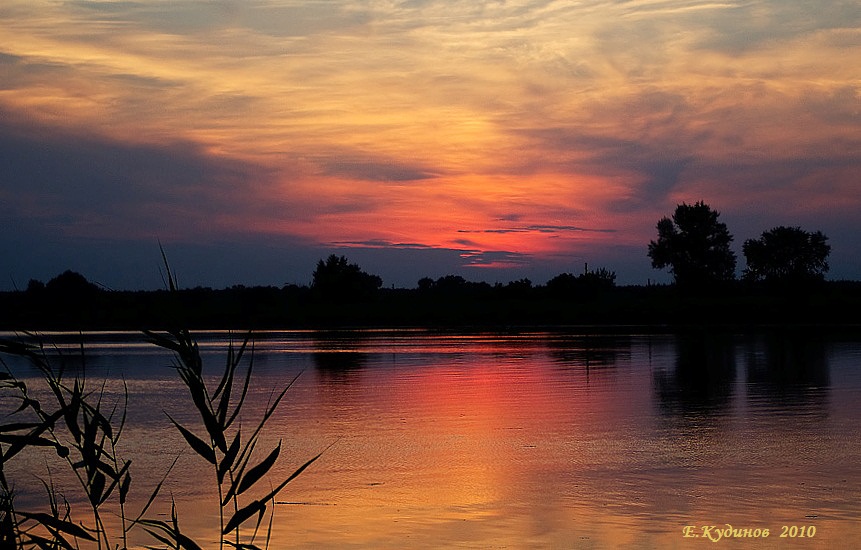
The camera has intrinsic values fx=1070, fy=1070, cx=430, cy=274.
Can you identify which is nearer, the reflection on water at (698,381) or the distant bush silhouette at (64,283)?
the reflection on water at (698,381)

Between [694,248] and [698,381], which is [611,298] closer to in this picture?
[694,248]

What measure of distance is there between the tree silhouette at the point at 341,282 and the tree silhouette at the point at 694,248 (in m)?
27.5

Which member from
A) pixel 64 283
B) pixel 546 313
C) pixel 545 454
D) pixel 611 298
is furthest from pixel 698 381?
pixel 64 283

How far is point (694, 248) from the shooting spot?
96.9 metres

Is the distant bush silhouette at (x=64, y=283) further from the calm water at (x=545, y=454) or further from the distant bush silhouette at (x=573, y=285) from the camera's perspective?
the calm water at (x=545, y=454)

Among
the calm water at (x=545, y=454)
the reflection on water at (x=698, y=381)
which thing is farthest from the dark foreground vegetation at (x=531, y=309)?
the calm water at (x=545, y=454)

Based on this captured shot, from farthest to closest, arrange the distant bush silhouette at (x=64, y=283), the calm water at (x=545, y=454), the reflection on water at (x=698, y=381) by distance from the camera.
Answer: the distant bush silhouette at (x=64, y=283) < the reflection on water at (x=698, y=381) < the calm water at (x=545, y=454)

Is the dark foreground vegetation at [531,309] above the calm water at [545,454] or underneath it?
above

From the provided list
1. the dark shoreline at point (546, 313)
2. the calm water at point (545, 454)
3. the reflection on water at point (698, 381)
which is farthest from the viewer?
the dark shoreline at point (546, 313)

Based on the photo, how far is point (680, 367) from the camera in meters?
27.1

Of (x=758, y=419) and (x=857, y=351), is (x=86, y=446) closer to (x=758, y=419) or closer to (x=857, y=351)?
(x=758, y=419)

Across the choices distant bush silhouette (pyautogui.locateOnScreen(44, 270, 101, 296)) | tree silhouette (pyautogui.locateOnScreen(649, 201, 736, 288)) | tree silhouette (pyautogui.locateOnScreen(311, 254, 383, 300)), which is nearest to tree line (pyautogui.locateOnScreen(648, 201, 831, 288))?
tree silhouette (pyautogui.locateOnScreen(649, 201, 736, 288))

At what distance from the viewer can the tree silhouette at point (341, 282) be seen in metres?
91.6

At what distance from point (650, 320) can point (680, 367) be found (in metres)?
43.1
